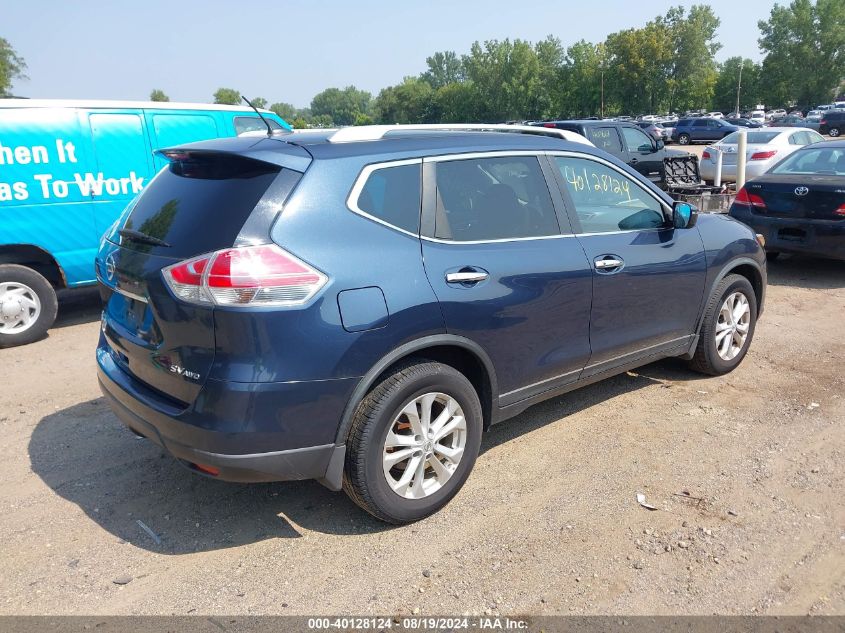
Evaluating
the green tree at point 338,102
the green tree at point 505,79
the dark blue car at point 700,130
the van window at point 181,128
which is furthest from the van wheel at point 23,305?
the green tree at point 338,102

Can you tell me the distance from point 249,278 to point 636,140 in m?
12.9

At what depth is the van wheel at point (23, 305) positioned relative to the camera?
6207mm

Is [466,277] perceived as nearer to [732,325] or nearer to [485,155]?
[485,155]

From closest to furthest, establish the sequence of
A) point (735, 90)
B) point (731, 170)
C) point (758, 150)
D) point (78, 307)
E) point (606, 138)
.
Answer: point (78, 307), point (606, 138), point (758, 150), point (731, 170), point (735, 90)

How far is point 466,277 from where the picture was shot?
3338 millimetres

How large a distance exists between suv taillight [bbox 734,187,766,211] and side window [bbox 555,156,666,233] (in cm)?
464

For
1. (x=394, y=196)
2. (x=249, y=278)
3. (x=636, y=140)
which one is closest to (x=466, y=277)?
(x=394, y=196)

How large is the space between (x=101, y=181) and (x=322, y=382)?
4.74 m

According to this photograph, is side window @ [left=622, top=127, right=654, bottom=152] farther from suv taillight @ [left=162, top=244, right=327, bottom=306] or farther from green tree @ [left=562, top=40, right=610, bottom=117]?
green tree @ [left=562, top=40, right=610, bottom=117]

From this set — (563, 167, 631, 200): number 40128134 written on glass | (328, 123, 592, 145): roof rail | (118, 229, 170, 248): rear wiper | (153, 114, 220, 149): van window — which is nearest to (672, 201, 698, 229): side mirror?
(563, 167, 631, 200): number 40128134 written on glass

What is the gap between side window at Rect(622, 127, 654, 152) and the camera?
13930mm

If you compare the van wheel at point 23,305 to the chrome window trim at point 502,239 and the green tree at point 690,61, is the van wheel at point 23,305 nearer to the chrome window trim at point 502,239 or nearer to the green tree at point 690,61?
the chrome window trim at point 502,239

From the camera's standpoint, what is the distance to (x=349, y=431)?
10.00ft

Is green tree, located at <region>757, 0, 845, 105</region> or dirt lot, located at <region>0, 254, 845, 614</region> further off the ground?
green tree, located at <region>757, 0, 845, 105</region>
